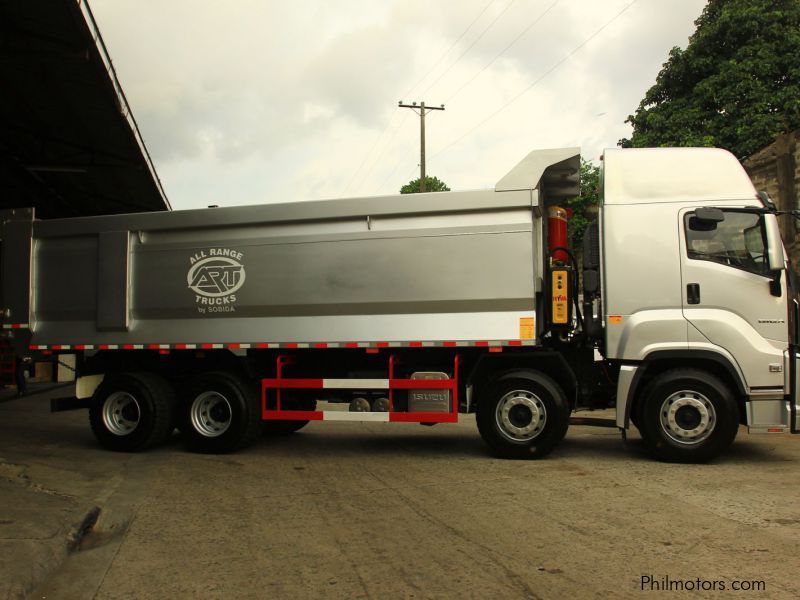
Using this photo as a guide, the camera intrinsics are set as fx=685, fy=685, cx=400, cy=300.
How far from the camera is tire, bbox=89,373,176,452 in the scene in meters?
8.91

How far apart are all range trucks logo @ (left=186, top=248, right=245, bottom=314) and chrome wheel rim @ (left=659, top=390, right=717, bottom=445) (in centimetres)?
525

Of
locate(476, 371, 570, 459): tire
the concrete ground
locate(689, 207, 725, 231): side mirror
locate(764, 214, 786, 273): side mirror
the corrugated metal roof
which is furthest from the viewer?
the corrugated metal roof

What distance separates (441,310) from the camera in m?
8.00

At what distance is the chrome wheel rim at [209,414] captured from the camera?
8820 mm

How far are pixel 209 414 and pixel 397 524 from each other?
4297mm

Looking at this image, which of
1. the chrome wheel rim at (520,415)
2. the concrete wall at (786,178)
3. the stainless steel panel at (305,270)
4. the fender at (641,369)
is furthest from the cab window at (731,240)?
the concrete wall at (786,178)

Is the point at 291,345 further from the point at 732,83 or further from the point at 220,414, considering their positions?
the point at 732,83

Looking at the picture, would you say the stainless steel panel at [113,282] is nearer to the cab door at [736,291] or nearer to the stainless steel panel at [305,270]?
the stainless steel panel at [305,270]

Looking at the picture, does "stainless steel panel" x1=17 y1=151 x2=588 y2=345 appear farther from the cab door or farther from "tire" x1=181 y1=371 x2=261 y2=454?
the cab door

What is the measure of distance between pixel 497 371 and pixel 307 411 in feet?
7.96

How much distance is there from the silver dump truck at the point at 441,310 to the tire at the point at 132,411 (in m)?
0.03

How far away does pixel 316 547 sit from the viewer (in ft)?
15.9

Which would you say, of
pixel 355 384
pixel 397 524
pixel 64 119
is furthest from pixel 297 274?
pixel 64 119

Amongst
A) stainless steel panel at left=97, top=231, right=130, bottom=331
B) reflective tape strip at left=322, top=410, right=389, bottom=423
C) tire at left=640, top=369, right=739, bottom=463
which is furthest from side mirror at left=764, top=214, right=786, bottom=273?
stainless steel panel at left=97, top=231, right=130, bottom=331
